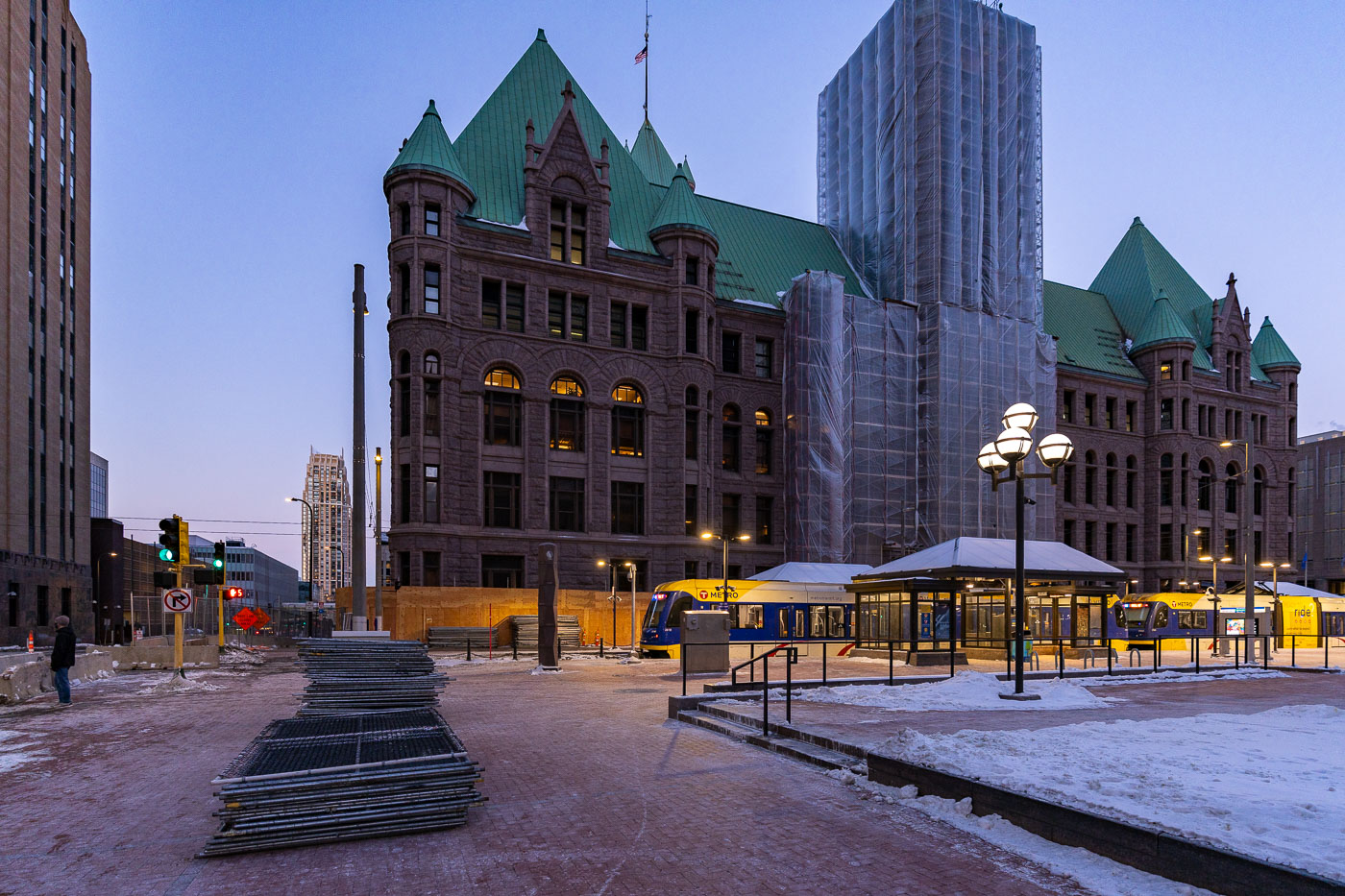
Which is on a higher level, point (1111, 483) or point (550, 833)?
point (1111, 483)

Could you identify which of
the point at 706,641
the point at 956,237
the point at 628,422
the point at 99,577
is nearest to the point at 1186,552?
the point at 956,237

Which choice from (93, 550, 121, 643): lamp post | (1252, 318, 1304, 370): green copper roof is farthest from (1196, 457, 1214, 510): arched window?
(93, 550, 121, 643): lamp post

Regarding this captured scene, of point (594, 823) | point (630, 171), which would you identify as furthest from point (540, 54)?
point (594, 823)

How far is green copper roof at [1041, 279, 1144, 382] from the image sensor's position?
61.8m

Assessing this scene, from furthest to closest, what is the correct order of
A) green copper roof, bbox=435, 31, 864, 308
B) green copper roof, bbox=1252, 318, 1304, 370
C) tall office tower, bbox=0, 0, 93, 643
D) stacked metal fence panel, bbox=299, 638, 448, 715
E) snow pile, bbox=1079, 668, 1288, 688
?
green copper roof, bbox=1252, 318, 1304, 370, green copper roof, bbox=435, 31, 864, 308, tall office tower, bbox=0, 0, 93, 643, snow pile, bbox=1079, 668, 1288, 688, stacked metal fence panel, bbox=299, 638, 448, 715

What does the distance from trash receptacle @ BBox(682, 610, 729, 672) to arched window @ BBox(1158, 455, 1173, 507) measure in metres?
54.7

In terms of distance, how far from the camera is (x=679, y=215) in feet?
155

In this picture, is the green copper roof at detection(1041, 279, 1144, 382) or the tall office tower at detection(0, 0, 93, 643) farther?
the green copper roof at detection(1041, 279, 1144, 382)

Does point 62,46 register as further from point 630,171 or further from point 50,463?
point 630,171

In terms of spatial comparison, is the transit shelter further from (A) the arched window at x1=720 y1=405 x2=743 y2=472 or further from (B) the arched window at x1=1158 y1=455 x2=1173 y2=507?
(B) the arched window at x1=1158 y1=455 x2=1173 y2=507

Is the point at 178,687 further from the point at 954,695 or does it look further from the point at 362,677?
the point at 954,695

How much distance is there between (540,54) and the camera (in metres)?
52.7

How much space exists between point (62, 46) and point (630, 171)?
36.3 metres

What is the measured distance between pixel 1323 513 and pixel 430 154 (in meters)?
109
